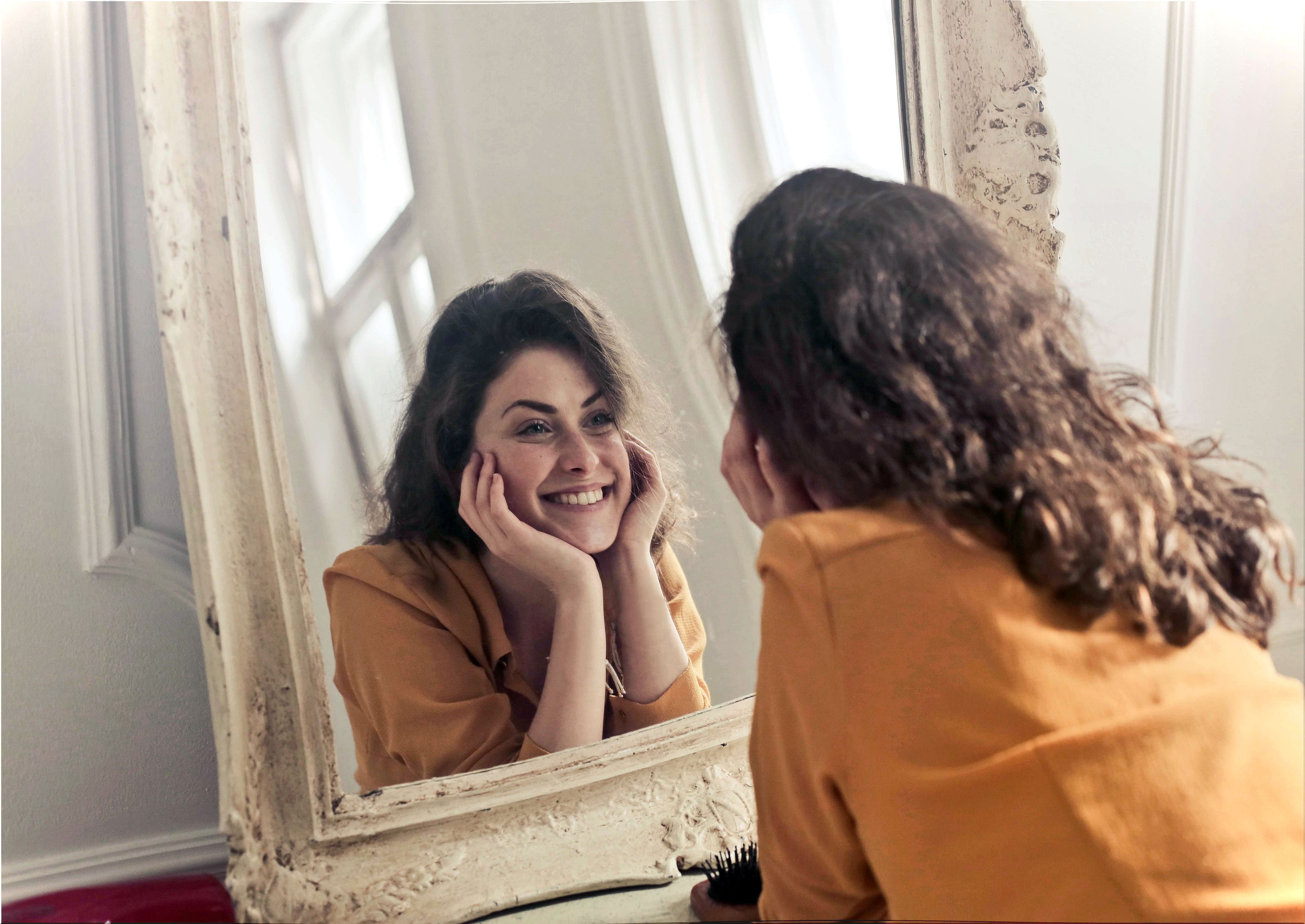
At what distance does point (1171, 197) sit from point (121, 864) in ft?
5.41

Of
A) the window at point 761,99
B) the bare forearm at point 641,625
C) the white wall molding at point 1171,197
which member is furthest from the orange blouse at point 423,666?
the white wall molding at point 1171,197

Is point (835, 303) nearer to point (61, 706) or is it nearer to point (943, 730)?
point (943, 730)

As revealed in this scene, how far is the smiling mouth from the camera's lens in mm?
892

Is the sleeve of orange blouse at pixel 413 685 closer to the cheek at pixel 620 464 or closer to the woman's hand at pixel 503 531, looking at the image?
the woman's hand at pixel 503 531

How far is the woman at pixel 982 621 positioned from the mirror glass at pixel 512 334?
0.27m

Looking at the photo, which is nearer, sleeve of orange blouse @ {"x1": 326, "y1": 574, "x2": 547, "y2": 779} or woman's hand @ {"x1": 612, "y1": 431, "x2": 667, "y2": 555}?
sleeve of orange blouse @ {"x1": 326, "y1": 574, "x2": 547, "y2": 779}

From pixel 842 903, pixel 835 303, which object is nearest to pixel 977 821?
pixel 842 903

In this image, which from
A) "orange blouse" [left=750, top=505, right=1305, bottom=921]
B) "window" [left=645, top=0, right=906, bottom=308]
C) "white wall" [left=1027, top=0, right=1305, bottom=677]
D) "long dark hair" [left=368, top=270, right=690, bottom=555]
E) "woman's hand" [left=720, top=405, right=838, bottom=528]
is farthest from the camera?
"white wall" [left=1027, top=0, right=1305, bottom=677]

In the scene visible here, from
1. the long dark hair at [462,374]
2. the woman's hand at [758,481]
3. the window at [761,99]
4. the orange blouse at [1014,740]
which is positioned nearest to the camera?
the orange blouse at [1014,740]

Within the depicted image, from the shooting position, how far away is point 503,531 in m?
0.87

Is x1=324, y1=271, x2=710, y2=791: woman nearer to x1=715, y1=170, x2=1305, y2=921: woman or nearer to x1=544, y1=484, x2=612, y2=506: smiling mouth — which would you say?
x1=544, y1=484, x2=612, y2=506: smiling mouth

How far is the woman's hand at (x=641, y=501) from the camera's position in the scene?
94cm

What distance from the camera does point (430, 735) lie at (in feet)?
2.79

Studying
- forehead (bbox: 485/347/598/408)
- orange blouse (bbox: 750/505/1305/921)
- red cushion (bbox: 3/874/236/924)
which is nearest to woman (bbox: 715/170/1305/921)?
orange blouse (bbox: 750/505/1305/921)
